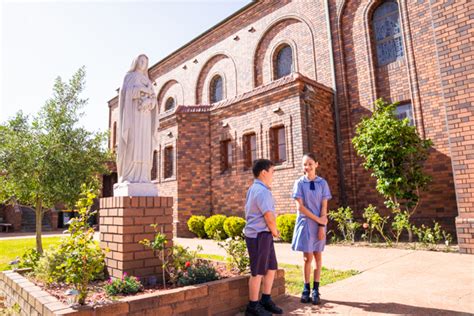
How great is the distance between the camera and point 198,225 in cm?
1255

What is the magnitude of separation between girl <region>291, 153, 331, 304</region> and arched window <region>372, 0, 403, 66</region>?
912cm

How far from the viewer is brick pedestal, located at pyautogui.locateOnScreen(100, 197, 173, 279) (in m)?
4.05

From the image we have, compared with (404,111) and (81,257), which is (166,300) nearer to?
(81,257)

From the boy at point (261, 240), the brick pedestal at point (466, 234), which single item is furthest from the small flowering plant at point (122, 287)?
the brick pedestal at point (466, 234)

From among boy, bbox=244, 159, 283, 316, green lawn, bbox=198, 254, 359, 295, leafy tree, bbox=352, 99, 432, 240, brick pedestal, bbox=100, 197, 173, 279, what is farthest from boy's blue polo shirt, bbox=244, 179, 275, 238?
leafy tree, bbox=352, 99, 432, 240

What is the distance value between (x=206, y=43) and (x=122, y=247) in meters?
16.5

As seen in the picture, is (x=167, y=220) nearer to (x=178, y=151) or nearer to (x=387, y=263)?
(x=387, y=263)

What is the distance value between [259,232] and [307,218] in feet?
2.79

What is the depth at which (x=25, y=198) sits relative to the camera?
8406 millimetres

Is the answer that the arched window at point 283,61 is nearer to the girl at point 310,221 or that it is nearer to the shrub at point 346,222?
the shrub at point 346,222

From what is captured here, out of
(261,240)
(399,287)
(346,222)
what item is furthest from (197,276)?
(346,222)

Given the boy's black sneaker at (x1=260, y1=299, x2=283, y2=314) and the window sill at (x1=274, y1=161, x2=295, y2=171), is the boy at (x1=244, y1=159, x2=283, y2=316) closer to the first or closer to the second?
the boy's black sneaker at (x1=260, y1=299, x2=283, y2=314)

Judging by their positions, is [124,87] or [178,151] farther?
[178,151]

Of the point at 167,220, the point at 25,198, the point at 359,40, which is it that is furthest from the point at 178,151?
the point at 167,220
